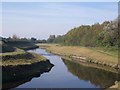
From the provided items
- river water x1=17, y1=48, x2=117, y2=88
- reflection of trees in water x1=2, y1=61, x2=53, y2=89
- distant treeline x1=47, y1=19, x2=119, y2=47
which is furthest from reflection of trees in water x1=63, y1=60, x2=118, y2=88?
distant treeline x1=47, y1=19, x2=119, y2=47

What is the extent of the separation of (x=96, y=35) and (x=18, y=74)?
271ft

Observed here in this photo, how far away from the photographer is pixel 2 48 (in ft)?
203

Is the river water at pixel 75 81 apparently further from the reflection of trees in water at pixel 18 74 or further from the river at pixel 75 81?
the reflection of trees in water at pixel 18 74

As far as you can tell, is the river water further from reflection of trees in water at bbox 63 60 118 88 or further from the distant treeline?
the distant treeline

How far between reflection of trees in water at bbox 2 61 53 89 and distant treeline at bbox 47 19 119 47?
44.2 meters

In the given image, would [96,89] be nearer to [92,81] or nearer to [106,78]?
[92,81]

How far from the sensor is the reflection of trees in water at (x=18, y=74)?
40.6 metres

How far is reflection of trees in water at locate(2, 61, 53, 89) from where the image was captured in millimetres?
40562

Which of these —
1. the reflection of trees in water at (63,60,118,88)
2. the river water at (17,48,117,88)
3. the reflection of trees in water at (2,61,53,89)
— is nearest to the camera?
the reflection of trees in water at (2,61,53,89)

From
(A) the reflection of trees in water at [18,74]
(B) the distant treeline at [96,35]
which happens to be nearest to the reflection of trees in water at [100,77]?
(A) the reflection of trees in water at [18,74]

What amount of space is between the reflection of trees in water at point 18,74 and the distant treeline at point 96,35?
44235mm

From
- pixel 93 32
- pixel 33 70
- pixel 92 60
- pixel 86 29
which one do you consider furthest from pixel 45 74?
pixel 86 29

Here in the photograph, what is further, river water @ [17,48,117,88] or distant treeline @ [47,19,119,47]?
distant treeline @ [47,19,119,47]

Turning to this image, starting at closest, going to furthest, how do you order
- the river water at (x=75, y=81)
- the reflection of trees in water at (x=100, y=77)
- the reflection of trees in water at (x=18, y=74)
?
the reflection of trees in water at (x=18, y=74)
the river water at (x=75, y=81)
the reflection of trees in water at (x=100, y=77)
